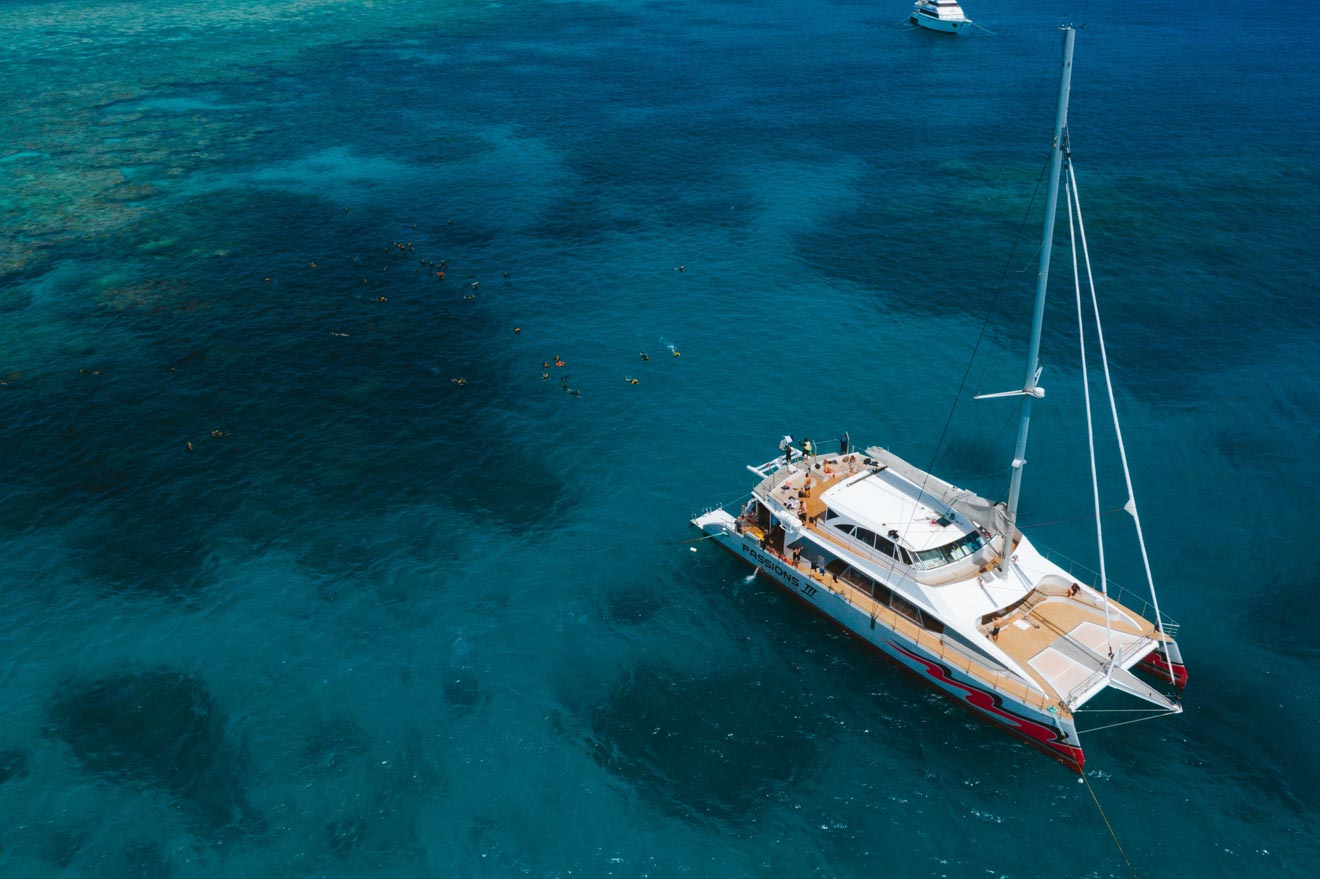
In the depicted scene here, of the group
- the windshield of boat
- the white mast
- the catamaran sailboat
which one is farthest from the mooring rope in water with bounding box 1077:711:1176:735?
the windshield of boat

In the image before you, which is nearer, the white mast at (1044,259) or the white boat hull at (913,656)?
the white mast at (1044,259)

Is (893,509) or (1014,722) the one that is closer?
(1014,722)

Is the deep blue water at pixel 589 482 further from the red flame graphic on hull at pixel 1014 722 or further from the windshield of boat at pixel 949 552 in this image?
the windshield of boat at pixel 949 552

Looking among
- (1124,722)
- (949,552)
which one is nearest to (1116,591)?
(1124,722)

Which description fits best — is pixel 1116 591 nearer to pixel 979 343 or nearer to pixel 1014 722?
pixel 1014 722

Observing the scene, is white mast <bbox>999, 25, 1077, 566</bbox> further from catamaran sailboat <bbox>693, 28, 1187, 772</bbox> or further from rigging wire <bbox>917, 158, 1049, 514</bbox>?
rigging wire <bbox>917, 158, 1049, 514</bbox>

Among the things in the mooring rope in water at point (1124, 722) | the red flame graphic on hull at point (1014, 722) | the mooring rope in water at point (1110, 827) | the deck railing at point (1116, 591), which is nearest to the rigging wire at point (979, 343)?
the deck railing at point (1116, 591)
